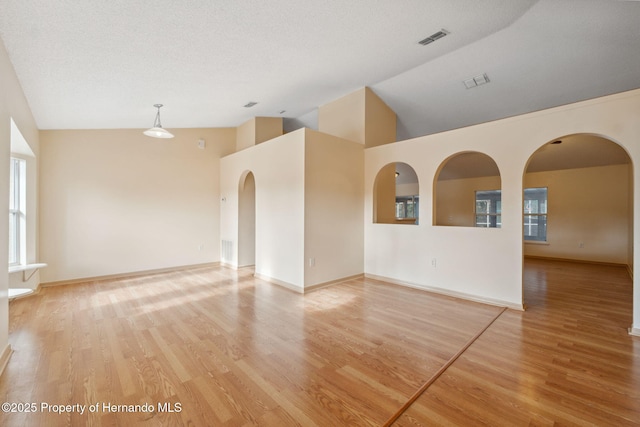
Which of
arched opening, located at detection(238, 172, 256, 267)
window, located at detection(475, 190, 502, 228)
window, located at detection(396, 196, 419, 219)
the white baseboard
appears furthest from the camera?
window, located at detection(396, 196, 419, 219)

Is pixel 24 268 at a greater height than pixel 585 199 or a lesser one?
lesser

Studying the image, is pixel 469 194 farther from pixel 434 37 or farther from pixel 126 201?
pixel 126 201

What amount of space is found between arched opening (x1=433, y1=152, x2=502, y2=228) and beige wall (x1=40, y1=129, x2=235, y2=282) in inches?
248

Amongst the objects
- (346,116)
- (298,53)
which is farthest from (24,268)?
(346,116)

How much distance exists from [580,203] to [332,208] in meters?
6.70

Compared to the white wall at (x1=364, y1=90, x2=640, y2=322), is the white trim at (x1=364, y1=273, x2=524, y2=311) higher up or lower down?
lower down

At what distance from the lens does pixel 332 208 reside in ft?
15.9

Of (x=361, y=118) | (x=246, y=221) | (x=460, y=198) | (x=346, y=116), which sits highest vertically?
(x=346, y=116)

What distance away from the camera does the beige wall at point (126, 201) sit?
480cm

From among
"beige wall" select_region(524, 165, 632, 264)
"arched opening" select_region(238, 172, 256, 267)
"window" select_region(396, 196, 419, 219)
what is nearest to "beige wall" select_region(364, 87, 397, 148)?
"arched opening" select_region(238, 172, 256, 267)

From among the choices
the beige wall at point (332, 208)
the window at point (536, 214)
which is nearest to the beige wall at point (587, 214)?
the window at point (536, 214)

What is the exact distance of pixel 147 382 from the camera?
2082 millimetres

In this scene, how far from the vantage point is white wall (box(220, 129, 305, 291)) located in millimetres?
4512

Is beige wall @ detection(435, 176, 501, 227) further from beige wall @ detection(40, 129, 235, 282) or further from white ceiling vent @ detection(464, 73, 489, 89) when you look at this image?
beige wall @ detection(40, 129, 235, 282)
